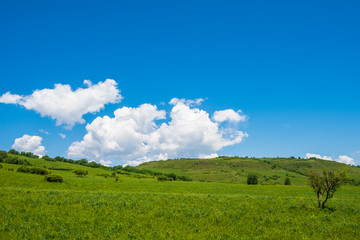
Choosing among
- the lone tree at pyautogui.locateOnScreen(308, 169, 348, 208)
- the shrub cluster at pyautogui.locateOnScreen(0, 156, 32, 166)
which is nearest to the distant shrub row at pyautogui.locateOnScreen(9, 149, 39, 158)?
the shrub cluster at pyautogui.locateOnScreen(0, 156, 32, 166)

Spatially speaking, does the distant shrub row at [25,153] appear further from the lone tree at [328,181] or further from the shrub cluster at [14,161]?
the lone tree at [328,181]

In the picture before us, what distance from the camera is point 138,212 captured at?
22.4 meters

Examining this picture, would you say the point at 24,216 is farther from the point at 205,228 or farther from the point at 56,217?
the point at 205,228

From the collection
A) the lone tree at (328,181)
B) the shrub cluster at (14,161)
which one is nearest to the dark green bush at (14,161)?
the shrub cluster at (14,161)

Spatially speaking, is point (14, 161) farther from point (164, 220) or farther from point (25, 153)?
point (164, 220)

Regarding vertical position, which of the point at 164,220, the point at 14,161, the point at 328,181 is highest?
→ the point at 328,181

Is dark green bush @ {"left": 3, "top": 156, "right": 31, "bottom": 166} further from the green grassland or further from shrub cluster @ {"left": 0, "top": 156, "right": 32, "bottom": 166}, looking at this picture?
the green grassland

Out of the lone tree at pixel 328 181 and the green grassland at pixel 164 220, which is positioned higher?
the lone tree at pixel 328 181

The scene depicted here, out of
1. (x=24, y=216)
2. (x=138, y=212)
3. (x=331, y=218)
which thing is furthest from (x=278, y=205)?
(x=24, y=216)

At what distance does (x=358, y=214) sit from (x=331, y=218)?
17.4ft

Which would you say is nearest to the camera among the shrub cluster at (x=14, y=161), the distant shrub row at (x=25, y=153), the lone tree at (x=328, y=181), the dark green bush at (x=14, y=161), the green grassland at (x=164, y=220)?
the green grassland at (x=164, y=220)

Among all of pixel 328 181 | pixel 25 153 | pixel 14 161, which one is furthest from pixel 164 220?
pixel 25 153

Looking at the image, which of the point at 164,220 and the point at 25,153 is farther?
the point at 25,153

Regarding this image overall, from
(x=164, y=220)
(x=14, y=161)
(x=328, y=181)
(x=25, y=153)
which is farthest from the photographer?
(x=25, y=153)
